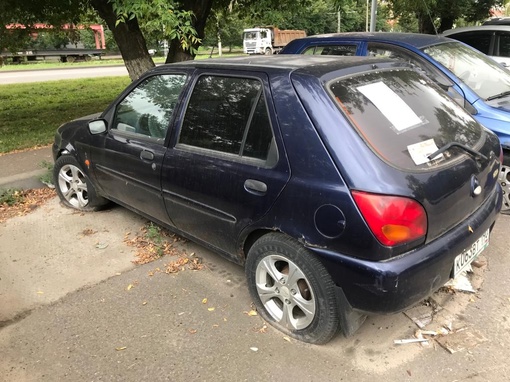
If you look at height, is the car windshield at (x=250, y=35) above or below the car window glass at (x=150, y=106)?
above

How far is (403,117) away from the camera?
258 centimetres

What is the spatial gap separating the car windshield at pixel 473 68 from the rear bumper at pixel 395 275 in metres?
2.69

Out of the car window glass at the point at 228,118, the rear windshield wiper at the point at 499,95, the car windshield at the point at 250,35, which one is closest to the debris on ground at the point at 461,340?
the car window glass at the point at 228,118

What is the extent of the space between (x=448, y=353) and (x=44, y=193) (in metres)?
4.73

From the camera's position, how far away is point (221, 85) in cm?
296

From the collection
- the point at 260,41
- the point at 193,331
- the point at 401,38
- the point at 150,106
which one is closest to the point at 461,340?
the point at 193,331

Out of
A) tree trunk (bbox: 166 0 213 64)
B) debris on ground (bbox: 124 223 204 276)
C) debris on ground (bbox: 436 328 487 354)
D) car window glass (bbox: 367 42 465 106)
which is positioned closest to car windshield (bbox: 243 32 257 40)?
tree trunk (bbox: 166 0 213 64)

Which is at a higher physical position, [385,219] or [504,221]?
[385,219]

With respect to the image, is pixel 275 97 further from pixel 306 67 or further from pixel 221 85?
pixel 221 85

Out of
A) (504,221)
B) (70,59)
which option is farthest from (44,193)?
(70,59)

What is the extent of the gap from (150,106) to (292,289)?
1.94 m

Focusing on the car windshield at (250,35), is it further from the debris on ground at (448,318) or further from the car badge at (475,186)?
the car badge at (475,186)

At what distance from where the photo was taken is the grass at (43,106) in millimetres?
8023

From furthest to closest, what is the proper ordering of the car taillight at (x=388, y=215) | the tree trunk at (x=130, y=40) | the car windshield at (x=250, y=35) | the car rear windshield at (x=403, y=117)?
the car windshield at (x=250, y=35), the tree trunk at (x=130, y=40), the car rear windshield at (x=403, y=117), the car taillight at (x=388, y=215)
